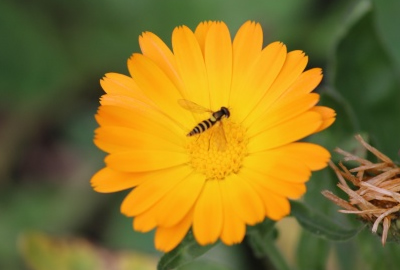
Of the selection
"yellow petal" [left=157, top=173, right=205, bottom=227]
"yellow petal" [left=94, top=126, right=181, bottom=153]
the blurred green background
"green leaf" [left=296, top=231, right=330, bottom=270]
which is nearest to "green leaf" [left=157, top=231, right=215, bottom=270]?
"yellow petal" [left=157, top=173, right=205, bottom=227]

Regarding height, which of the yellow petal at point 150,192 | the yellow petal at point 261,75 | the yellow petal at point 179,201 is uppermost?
the yellow petal at point 261,75

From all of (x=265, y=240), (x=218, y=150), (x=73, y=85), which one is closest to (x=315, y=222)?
(x=265, y=240)

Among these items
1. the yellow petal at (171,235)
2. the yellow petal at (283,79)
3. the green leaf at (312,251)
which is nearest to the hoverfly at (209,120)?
the yellow petal at (283,79)

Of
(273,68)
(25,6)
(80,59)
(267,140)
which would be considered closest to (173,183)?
(267,140)

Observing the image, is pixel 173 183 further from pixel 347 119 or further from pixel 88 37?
pixel 88 37

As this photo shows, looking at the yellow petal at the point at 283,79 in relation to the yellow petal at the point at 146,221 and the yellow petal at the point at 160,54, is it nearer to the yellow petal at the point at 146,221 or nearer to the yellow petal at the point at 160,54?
the yellow petal at the point at 160,54

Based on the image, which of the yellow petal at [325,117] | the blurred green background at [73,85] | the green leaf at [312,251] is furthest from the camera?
the blurred green background at [73,85]

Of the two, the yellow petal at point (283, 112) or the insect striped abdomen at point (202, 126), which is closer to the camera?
the yellow petal at point (283, 112)

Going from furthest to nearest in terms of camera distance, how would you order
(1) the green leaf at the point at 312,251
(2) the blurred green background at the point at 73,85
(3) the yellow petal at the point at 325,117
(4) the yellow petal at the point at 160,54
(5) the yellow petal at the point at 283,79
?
1. (2) the blurred green background at the point at 73,85
2. (1) the green leaf at the point at 312,251
3. (4) the yellow petal at the point at 160,54
4. (5) the yellow petal at the point at 283,79
5. (3) the yellow petal at the point at 325,117
